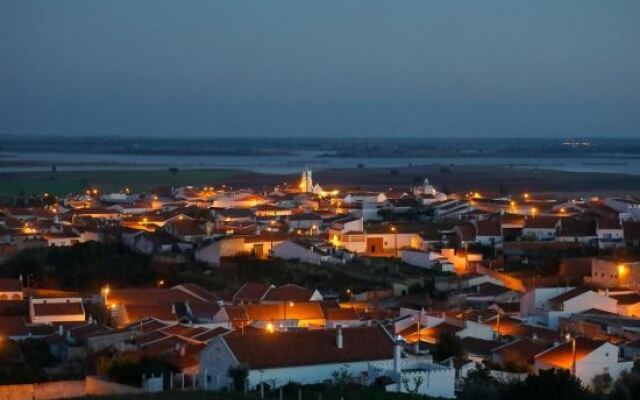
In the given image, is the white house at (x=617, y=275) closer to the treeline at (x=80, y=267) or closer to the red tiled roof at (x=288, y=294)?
Result: the red tiled roof at (x=288, y=294)

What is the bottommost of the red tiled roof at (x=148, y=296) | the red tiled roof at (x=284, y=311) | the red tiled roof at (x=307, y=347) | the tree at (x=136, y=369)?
the red tiled roof at (x=148, y=296)

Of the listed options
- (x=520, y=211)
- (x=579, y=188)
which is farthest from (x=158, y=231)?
(x=579, y=188)

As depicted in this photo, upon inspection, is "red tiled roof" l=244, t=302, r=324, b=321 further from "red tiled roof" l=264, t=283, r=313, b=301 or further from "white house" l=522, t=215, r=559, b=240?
"white house" l=522, t=215, r=559, b=240

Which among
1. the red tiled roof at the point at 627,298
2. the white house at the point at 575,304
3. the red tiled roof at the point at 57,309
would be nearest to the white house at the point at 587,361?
the white house at the point at 575,304

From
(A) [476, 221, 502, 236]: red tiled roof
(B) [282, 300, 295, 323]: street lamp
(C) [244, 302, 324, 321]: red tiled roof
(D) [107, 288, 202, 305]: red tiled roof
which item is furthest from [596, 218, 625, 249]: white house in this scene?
(D) [107, 288, 202, 305]: red tiled roof

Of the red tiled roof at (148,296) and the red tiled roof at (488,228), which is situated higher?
the red tiled roof at (488,228)

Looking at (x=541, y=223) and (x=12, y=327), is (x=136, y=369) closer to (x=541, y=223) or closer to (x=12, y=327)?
(x=12, y=327)

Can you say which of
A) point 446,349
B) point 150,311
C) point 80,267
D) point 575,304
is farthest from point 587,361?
point 80,267

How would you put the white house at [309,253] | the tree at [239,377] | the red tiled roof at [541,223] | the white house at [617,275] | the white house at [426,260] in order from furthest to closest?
the red tiled roof at [541,223]
the white house at [309,253]
the white house at [426,260]
the white house at [617,275]
the tree at [239,377]
